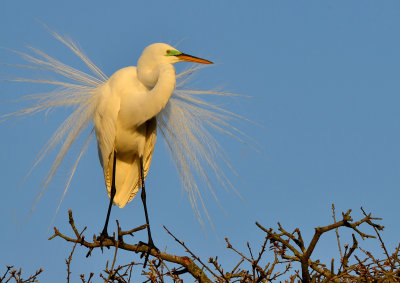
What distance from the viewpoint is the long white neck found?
533 cm

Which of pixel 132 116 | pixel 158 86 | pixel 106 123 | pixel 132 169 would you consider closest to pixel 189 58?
pixel 158 86

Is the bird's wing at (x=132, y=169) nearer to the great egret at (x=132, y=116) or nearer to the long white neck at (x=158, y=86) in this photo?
the great egret at (x=132, y=116)

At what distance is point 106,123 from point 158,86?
28.4 inches

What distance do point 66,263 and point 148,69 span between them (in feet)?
7.40

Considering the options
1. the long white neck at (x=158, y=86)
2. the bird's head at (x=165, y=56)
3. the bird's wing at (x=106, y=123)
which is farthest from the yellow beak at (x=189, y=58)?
the bird's wing at (x=106, y=123)

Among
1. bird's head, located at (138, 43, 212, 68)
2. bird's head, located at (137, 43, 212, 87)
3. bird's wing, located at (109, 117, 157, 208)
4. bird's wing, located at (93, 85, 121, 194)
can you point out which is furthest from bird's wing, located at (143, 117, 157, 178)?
bird's head, located at (138, 43, 212, 68)

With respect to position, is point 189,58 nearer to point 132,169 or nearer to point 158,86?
point 158,86

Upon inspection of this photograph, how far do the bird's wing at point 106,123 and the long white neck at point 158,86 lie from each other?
12.4 inches

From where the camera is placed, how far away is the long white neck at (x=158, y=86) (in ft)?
17.5

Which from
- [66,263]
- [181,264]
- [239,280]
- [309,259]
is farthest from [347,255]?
[66,263]

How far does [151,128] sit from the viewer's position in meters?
6.05

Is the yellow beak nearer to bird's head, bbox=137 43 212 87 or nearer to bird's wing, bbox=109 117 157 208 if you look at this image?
bird's head, bbox=137 43 212 87

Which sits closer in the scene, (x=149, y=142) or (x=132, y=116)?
(x=132, y=116)

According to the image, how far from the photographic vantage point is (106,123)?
18.9 ft
